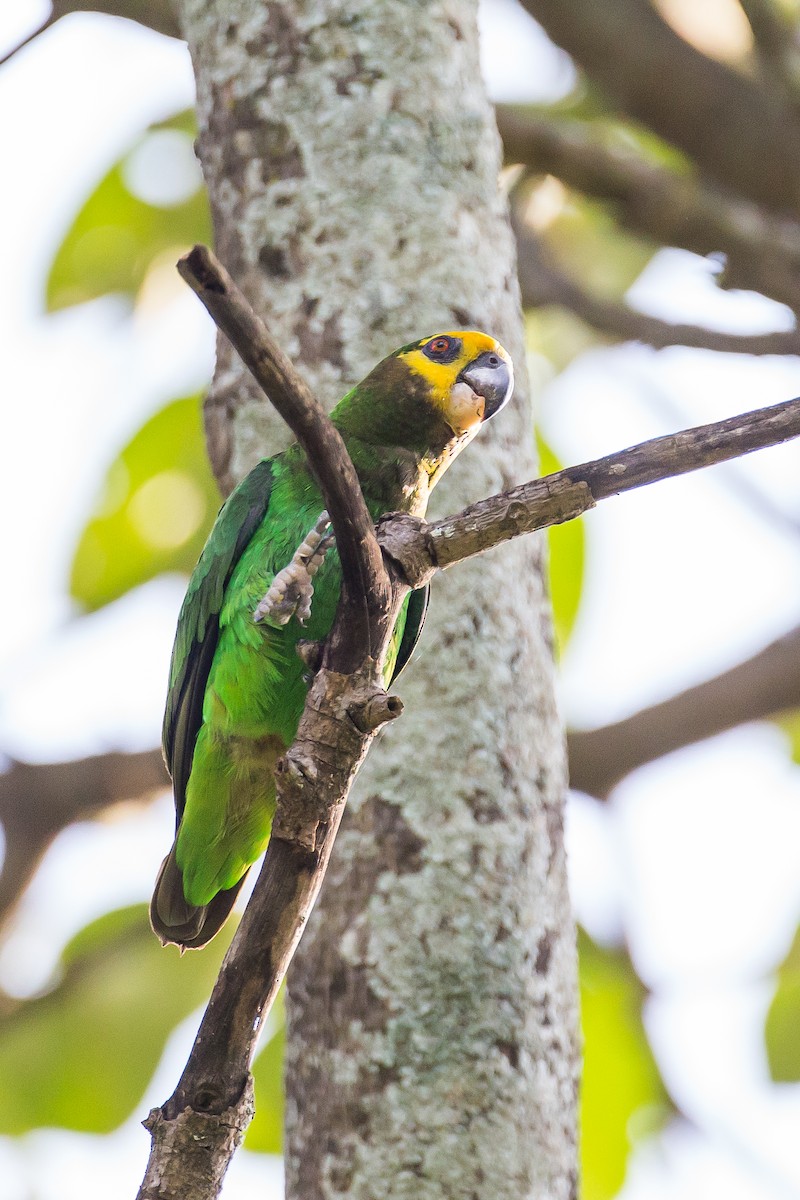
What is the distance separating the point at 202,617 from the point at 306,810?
1.15 metres

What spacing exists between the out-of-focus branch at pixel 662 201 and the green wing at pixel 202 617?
4.89 ft

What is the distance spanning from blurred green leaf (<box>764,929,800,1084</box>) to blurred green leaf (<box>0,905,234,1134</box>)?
5.07ft

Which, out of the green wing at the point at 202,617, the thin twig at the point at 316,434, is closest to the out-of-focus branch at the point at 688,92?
the green wing at the point at 202,617

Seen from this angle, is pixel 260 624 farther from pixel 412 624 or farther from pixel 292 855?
pixel 292 855

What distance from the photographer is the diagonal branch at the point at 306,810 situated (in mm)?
1685

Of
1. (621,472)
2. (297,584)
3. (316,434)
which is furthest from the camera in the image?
(297,584)

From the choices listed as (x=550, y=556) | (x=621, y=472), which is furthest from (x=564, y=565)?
(x=621, y=472)

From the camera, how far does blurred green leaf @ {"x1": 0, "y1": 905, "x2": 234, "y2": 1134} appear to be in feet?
12.2

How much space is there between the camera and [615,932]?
4.17m

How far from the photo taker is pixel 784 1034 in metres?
3.65

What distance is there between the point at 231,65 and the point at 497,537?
172cm

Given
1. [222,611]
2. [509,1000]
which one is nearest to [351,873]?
[509,1000]

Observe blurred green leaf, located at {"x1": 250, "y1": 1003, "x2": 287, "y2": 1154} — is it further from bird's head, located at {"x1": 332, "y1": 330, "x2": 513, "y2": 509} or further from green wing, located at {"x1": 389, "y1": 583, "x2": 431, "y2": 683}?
bird's head, located at {"x1": 332, "y1": 330, "x2": 513, "y2": 509}

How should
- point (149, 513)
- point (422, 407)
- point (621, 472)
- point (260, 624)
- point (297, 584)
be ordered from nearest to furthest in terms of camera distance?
1. point (621, 472)
2. point (297, 584)
3. point (260, 624)
4. point (422, 407)
5. point (149, 513)
